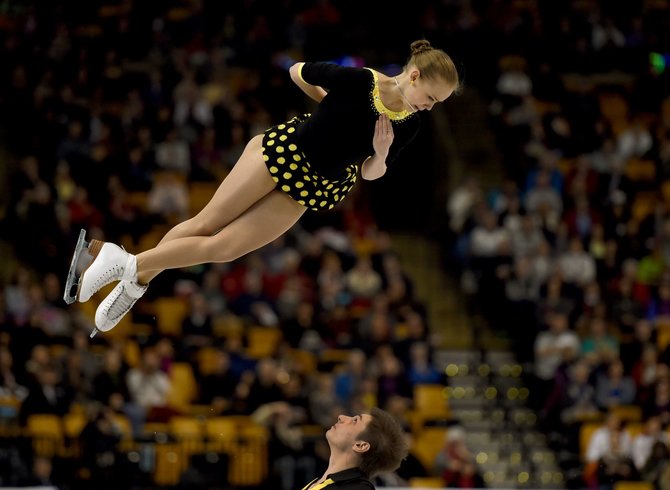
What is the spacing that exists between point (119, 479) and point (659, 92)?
30.5 ft

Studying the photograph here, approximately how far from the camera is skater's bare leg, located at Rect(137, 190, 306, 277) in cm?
657

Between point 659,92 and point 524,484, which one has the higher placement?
point 659,92

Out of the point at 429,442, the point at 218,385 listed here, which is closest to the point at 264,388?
the point at 218,385

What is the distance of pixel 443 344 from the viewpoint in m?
13.7

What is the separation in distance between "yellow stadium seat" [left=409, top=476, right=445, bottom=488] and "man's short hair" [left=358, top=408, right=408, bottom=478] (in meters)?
4.88

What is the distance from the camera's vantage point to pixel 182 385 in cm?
1157

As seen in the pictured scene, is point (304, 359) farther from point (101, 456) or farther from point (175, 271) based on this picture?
point (101, 456)

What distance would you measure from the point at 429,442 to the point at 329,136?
5.54 m

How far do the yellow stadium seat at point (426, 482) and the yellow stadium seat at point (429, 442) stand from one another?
0.91 feet

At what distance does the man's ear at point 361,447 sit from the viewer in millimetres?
6016

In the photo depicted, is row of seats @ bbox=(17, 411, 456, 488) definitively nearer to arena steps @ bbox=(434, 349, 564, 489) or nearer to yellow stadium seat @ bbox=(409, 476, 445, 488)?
yellow stadium seat @ bbox=(409, 476, 445, 488)

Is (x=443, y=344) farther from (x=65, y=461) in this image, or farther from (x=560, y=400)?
(x=65, y=461)

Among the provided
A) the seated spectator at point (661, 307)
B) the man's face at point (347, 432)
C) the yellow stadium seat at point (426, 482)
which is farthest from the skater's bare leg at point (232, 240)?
the seated spectator at point (661, 307)

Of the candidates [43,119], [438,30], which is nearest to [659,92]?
[438,30]
